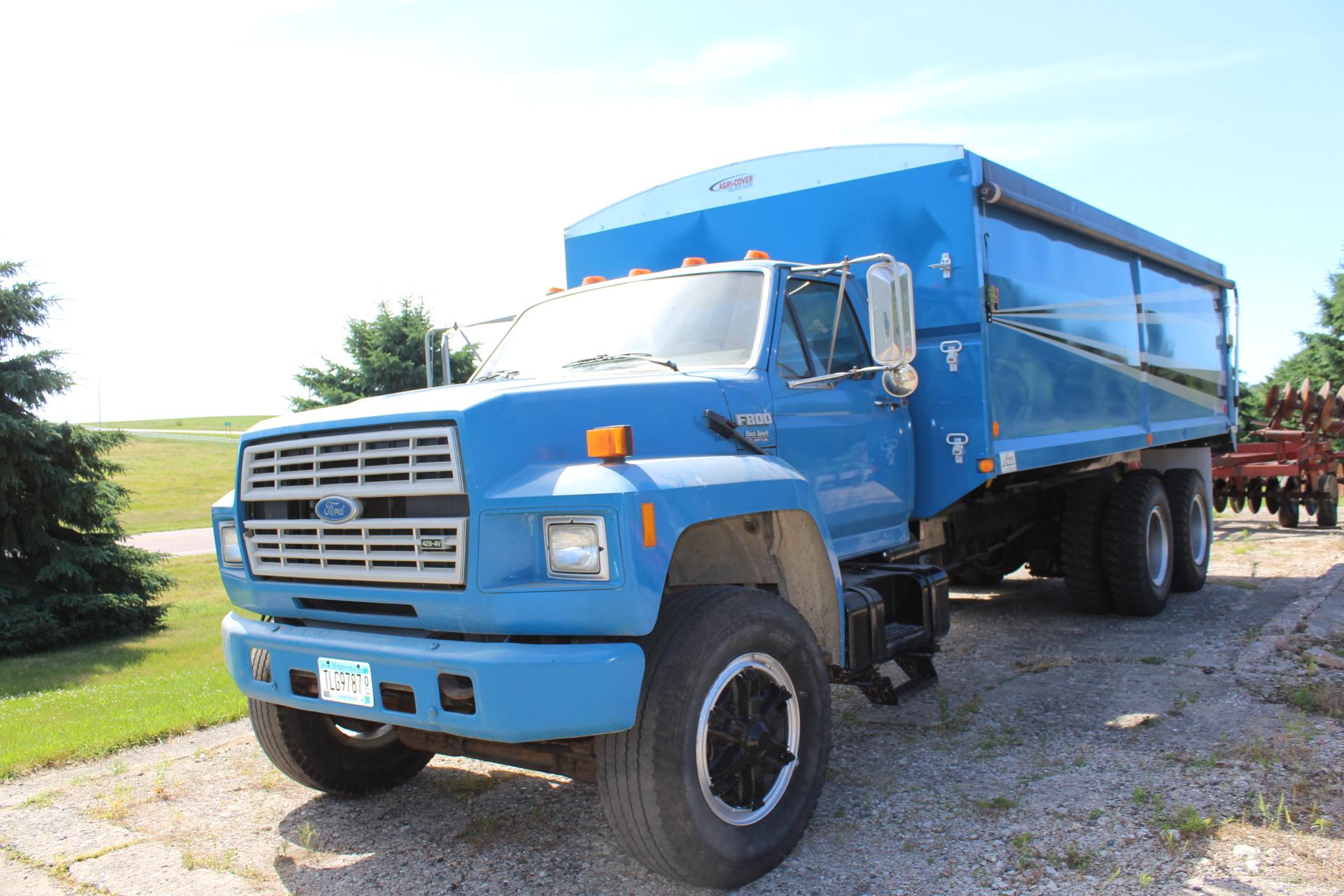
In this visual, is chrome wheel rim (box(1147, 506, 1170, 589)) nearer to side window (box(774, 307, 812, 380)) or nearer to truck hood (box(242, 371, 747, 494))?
side window (box(774, 307, 812, 380))

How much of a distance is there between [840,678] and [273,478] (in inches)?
103

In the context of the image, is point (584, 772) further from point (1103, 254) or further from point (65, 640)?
point (65, 640)

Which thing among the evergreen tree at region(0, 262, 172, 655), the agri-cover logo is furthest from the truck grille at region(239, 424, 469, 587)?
the evergreen tree at region(0, 262, 172, 655)

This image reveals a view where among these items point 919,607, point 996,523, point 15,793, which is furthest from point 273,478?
point 996,523

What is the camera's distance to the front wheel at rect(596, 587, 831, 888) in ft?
10.6

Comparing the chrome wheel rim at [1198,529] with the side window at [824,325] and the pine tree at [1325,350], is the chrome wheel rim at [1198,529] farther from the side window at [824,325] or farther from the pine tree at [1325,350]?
the pine tree at [1325,350]

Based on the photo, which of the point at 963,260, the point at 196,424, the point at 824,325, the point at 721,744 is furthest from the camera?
the point at 196,424

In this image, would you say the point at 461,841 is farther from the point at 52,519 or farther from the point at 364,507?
the point at 52,519

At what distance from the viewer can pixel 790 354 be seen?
463 cm

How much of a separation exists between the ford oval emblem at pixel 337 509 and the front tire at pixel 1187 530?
25.0 feet

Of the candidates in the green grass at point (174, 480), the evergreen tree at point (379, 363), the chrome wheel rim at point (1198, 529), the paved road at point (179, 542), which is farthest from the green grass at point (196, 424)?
the chrome wheel rim at point (1198, 529)

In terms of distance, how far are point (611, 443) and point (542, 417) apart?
28cm

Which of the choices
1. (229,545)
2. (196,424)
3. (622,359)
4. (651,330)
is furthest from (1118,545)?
(196,424)

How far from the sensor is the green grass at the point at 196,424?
76125mm
